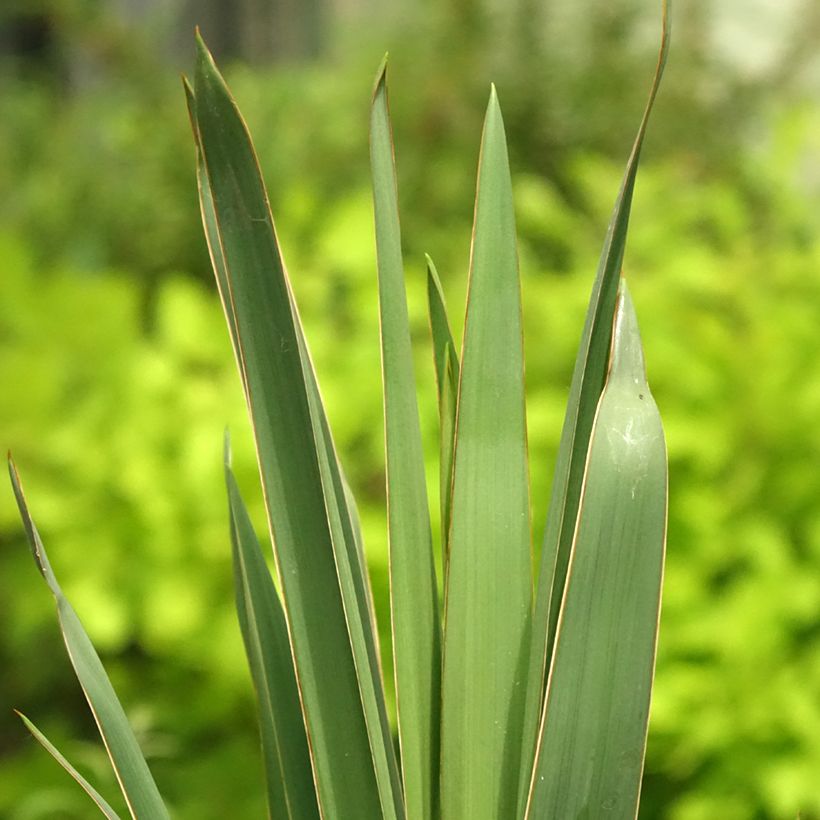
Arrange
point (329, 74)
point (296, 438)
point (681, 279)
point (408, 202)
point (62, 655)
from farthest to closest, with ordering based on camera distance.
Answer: point (329, 74), point (408, 202), point (62, 655), point (681, 279), point (296, 438)

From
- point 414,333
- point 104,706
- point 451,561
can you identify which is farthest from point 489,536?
point 414,333

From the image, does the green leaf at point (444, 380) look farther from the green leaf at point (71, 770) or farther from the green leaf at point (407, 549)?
the green leaf at point (71, 770)

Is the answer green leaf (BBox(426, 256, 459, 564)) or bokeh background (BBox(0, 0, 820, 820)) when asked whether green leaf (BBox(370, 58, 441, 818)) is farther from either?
bokeh background (BBox(0, 0, 820, 820))

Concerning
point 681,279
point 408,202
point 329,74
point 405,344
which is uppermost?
point 329,74

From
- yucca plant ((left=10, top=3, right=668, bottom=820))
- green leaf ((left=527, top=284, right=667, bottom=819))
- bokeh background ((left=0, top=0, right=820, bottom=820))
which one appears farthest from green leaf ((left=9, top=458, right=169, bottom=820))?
bokeh background ((left=0, top=0, right=820, bottom=820))

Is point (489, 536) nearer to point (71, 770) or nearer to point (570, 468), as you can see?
point (570, 468)

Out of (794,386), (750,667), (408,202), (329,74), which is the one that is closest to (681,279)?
(794,386)

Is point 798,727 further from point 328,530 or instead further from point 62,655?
point 62,655
